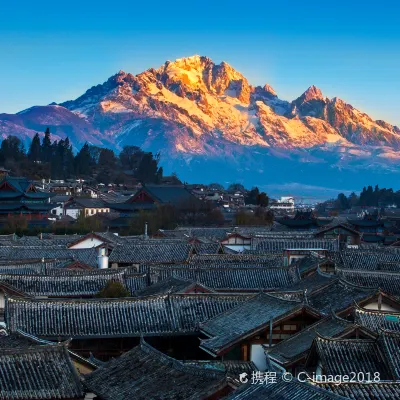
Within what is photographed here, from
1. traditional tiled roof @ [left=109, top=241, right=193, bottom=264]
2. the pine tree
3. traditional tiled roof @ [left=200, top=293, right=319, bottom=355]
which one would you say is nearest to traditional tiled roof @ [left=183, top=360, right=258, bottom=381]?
traditional tiled roof @ [left=200, top=293, right=319, bottom=355]

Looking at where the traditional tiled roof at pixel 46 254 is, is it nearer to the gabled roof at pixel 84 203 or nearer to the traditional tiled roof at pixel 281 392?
the traditional tiled roof at pixel 281 392

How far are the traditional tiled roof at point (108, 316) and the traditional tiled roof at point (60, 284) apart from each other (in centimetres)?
603

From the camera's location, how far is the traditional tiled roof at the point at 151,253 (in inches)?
1764

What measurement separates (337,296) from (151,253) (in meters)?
20.8

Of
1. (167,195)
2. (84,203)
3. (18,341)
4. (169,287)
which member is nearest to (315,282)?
(169,287)

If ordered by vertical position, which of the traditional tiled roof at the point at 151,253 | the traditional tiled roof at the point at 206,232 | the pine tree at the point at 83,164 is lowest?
the traditional tiled roof at the point at 206,232

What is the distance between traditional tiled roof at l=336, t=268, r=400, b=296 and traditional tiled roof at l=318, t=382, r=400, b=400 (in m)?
16.3

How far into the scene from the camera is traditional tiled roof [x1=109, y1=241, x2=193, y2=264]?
44812 mm

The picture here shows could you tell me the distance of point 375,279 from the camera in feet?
103

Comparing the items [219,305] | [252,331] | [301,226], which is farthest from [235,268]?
[301,226]

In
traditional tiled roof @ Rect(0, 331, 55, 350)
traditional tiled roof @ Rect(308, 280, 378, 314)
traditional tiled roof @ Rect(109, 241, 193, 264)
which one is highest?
traditional tiled roof @ Rect(308, 280, 378, 314)

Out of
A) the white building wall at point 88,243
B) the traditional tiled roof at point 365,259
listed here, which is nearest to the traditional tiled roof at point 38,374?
the traditional tiled roof at point 365,259

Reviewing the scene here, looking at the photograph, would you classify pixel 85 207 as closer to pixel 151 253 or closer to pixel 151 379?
pixel 151 253

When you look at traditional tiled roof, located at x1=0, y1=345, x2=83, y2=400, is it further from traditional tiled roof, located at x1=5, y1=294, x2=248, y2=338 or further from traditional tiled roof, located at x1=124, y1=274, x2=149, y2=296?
traditional tiled roof, located at x1=124, y1=274, x2=149, y2=296
